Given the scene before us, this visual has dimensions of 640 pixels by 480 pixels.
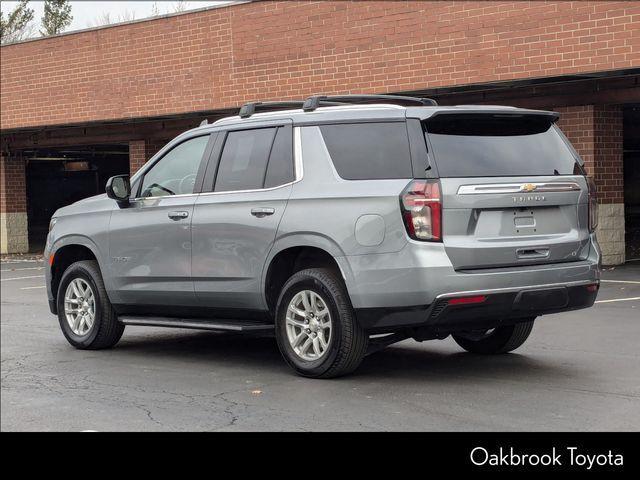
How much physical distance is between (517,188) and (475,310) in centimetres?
94

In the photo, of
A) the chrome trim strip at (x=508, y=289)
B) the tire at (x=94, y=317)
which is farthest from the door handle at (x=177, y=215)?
the chrome trim strip at (x=508, y=289)

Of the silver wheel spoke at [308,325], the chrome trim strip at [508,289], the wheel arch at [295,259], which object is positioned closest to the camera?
the chrome trim strip at [508,289]

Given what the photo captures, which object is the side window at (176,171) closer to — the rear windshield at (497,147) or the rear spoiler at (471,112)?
the rear spoiler at (471,112)

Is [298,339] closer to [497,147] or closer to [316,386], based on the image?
[316,386]

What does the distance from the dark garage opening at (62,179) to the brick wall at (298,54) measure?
30.7 feet

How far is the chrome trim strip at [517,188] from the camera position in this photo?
25.2 feet

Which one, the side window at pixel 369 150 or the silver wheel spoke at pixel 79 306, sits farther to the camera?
the silver wheel spoke at pixel 79 306

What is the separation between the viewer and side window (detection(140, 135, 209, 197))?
9.38 meters

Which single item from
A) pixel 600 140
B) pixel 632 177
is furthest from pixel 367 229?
pixel 632 177

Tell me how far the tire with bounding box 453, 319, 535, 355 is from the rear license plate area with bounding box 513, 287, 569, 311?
1.11m

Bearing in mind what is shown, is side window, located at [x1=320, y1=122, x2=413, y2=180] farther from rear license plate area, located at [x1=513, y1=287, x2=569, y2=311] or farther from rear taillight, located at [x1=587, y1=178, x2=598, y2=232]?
rear taillight, located at [x1=587, y1=178, x2=598, y2=232]

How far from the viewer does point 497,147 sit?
805 cm

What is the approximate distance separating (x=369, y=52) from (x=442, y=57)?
1696 millimetres
